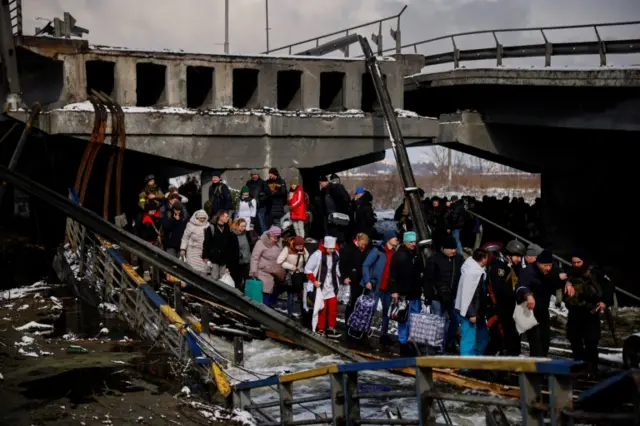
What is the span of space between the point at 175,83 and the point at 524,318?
15.2 meters

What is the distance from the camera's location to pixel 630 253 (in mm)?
30188

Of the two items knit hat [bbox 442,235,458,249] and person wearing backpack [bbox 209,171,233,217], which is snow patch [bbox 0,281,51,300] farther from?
knit hat [bbox 442,235,458,249]

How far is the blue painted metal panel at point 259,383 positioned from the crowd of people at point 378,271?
306cm

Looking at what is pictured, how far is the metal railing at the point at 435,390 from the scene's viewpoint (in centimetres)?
550

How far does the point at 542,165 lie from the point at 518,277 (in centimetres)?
1833

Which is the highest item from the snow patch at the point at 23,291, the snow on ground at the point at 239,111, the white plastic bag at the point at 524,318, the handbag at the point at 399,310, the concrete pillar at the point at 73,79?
the concrete pillar at the point at 73,79

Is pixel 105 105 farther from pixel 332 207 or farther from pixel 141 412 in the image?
pixel 141 412

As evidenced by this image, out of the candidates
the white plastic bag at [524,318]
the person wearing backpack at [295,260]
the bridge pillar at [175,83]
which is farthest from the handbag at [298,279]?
the bridge pillar at [175,83]

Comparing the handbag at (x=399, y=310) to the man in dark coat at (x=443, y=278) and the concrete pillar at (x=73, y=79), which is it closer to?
the man in dark coat at (x=443, y=278)

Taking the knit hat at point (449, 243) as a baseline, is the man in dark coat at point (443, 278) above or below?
below

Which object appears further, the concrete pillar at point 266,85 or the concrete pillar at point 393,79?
the concrete pillar at point 393,79

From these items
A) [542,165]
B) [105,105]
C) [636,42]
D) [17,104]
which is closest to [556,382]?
[636,42]

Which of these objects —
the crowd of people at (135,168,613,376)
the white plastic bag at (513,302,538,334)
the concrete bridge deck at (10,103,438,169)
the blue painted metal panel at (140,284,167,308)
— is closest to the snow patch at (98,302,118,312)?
the crowd of people at (135,168,613,376)

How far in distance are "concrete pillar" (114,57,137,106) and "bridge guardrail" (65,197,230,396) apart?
578 centimetres
